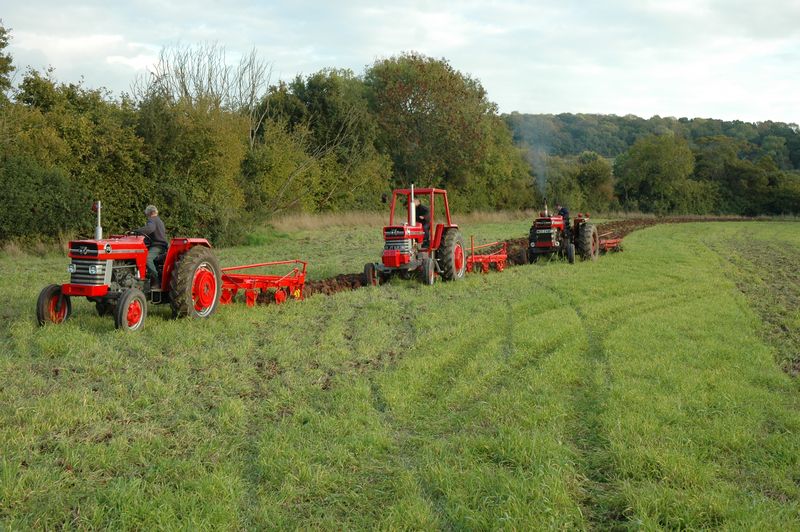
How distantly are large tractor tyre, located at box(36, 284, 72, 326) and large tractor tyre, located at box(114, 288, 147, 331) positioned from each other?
828 mm

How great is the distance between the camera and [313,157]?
86.0 ft

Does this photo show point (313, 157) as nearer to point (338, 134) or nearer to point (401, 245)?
point (338, 134)

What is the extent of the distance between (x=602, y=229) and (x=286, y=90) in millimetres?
16124

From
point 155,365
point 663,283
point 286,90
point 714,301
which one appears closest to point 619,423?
point 155,365

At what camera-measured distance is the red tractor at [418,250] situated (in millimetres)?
10930

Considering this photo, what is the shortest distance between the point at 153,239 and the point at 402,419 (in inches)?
183

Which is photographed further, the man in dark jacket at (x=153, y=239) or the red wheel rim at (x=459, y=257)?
the red wheel rim at (x=459, y=257)

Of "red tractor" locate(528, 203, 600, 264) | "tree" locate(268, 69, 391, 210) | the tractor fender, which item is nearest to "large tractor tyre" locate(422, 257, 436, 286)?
the tractor fender

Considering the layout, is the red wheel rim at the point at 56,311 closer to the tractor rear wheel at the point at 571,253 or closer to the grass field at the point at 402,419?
the grass field at the point at 402,419

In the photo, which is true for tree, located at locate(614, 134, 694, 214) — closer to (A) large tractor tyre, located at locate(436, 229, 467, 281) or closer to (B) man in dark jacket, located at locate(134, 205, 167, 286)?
(A) large tractor tyre, located at locate(436, 229, 467, 281)

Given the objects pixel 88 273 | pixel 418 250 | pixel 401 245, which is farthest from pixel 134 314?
pixel 418 250

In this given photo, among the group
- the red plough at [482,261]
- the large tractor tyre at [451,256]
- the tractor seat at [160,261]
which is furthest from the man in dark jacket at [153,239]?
the red plough at [482,261]

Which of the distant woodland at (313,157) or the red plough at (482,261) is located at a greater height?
the distant woodland at (313,157)

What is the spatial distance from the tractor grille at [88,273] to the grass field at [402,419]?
1.75ft
